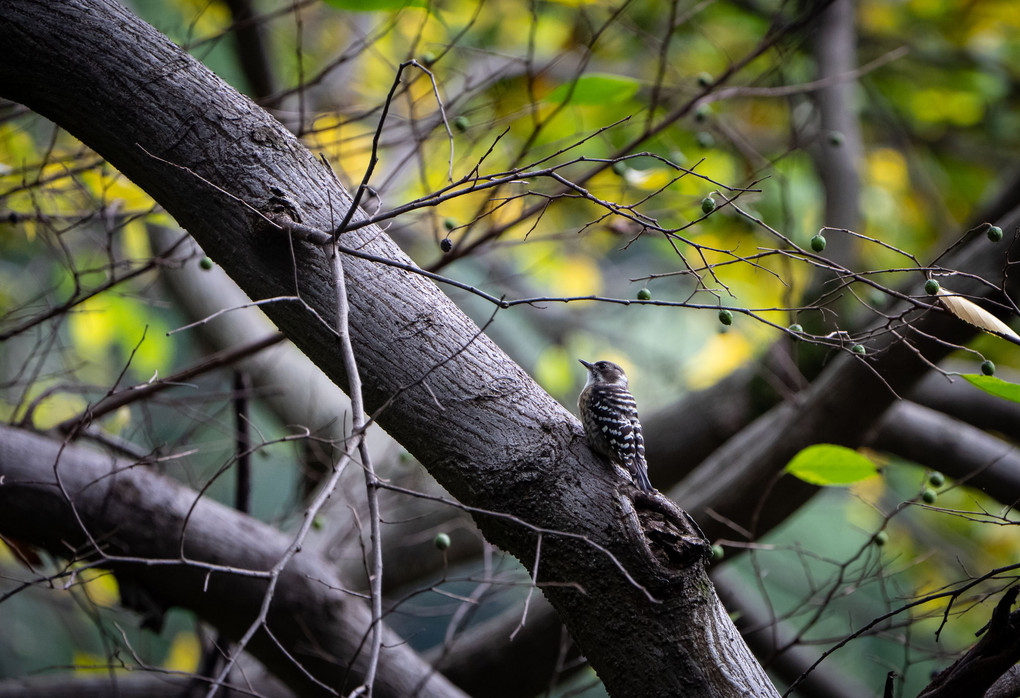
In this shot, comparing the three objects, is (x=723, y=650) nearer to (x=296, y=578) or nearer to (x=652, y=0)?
(x=296, y=578)

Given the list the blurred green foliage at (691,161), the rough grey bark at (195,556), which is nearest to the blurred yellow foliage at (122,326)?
the blurred green foliage at (691,161)

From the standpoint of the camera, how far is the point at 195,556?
2197mm

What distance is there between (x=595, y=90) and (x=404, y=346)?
0.97m

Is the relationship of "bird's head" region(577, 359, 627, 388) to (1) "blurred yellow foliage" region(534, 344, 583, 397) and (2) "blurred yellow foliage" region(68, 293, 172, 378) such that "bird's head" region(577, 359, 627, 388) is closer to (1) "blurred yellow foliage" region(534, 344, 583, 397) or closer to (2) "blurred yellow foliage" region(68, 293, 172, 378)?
(1) "blurred yellow foliage" region(534, 344, 583, 397)

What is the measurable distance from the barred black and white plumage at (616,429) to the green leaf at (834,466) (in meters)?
0.36

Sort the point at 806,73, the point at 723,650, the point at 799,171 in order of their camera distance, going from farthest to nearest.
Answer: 1. the point at 799,171
2. the point at 806,73
3. the point at 723,650

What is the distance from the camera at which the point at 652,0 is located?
441 cm

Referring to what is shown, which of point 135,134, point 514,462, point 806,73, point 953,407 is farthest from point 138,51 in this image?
point 806,73

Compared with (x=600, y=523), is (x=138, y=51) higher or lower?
higher

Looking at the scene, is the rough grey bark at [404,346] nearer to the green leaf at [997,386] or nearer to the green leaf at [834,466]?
the green leaf at [834,466]

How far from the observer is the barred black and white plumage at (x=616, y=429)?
1598mm

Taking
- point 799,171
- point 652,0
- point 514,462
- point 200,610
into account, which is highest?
point 652,0

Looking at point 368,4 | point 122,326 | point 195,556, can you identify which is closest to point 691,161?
point 368,4

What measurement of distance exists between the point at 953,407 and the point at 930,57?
237cm
